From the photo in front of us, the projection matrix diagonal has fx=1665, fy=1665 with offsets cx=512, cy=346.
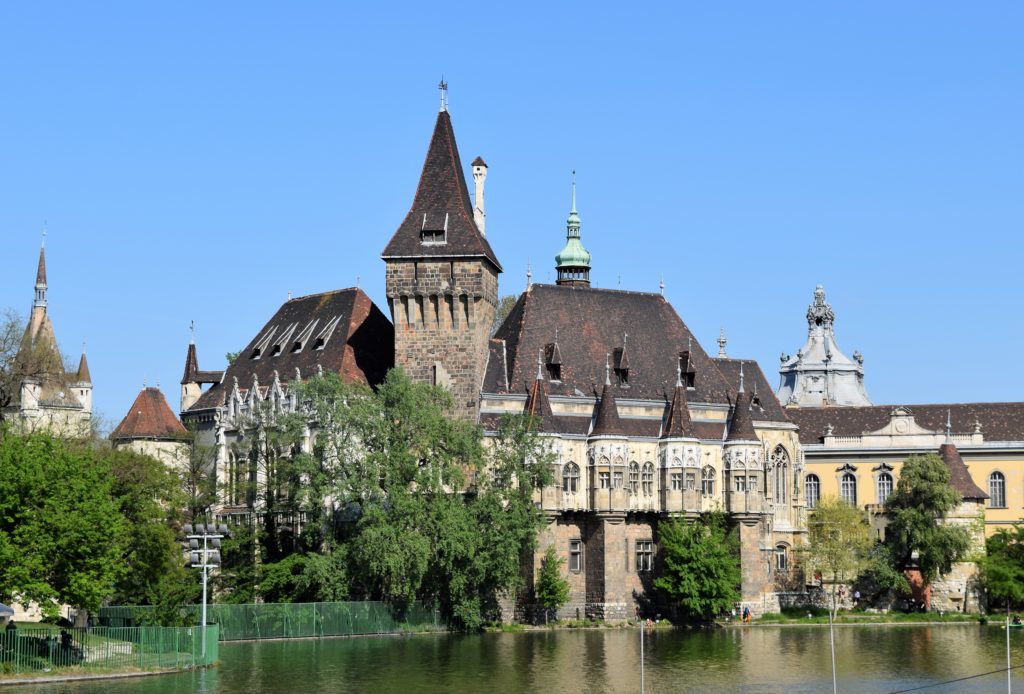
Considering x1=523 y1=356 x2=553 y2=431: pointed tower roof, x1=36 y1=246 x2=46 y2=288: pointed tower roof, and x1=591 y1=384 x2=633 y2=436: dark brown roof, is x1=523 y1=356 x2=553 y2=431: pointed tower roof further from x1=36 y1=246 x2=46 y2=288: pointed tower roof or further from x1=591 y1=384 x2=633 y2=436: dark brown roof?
x1=36 y1=246 x2=46 y2=288: pointed tower roof

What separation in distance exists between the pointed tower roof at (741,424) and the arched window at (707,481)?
2.27 m

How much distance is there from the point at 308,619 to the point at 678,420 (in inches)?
975

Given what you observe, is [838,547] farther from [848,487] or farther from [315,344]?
[315,344]

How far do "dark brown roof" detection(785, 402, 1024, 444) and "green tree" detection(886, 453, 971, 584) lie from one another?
1526cm

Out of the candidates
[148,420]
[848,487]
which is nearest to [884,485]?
[848,487]

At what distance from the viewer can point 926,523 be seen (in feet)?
310

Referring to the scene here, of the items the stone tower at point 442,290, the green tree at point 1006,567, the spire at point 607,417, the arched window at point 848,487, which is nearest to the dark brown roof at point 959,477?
the green tree at point 1006,567

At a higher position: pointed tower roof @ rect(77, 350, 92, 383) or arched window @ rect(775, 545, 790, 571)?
pointed tower roof @ rect(77, 350, 92, 383)

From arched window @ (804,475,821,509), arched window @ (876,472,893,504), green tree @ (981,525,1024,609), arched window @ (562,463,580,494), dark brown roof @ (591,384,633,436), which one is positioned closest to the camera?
arched window @ (562,463,580,494)

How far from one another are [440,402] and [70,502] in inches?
1067

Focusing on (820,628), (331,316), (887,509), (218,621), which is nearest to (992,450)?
(887,509)

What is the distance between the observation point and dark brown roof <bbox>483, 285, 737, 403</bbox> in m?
91.0

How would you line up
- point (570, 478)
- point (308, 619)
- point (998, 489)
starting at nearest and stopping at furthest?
1. point (308, 619)
2. point (570, 478)
3. point (998, 489)

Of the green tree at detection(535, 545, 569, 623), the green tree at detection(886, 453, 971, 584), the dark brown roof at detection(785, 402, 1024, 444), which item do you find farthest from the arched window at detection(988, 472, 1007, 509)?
the green tree at detection(535, 545, 569, 623)
